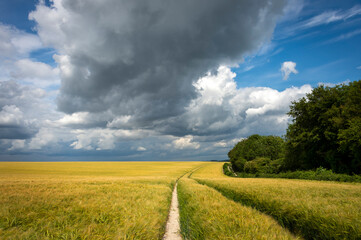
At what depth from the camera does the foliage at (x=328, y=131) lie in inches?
1077

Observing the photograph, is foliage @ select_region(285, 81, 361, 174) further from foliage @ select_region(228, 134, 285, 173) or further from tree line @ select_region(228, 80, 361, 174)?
foliage @ select_region(228, 134, 285, 173)

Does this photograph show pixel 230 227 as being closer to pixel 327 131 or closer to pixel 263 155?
pixel 327 131

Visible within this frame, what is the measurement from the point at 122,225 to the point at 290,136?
41.7 m

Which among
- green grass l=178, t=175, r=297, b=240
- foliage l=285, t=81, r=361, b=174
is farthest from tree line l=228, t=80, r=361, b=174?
green grass l=178, t=175, r=297, b=240

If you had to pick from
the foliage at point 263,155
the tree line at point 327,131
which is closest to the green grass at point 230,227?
the tree line at point 327,131

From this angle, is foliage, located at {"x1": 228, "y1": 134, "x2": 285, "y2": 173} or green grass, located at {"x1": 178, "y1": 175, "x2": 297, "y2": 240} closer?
green grass, located at {"x1": 178, "y1": 175, "x2": 297, "y2": 240}

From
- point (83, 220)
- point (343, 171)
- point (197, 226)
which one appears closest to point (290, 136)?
point (343, 171)

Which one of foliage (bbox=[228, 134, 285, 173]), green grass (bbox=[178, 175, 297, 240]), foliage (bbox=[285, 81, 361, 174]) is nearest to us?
green grass (bbox=[178, 175, 297, 240])

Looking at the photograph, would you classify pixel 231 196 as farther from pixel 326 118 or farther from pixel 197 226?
pixel 326 118

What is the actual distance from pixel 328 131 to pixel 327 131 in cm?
27

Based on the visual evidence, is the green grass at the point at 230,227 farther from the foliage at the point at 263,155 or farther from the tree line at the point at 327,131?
the foliage at the point at 263,155

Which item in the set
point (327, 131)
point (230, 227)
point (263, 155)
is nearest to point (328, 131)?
point (327, 131)

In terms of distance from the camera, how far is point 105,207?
7941mm

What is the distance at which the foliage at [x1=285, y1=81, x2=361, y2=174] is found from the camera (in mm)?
27344
